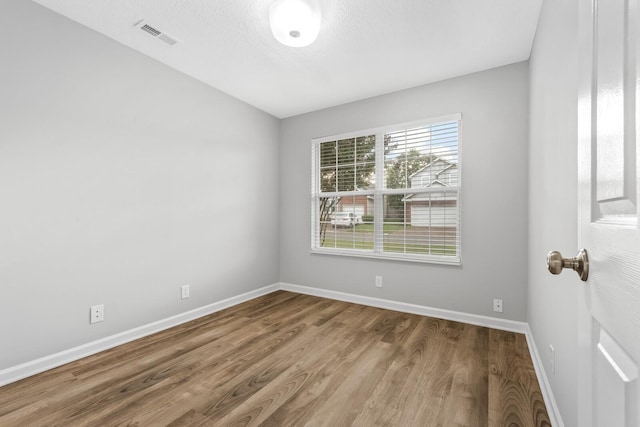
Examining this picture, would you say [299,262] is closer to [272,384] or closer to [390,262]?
[390,262]

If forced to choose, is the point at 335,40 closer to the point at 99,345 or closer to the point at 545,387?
the point at 545,387

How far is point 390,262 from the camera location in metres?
3.39

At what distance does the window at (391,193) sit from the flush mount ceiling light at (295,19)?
1617mm

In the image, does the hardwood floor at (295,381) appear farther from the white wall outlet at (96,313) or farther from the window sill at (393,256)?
the window sill at (393,256)

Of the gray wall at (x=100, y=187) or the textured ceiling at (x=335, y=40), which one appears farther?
the textured ceiling at (x=335, y=40)

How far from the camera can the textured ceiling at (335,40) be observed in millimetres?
2049

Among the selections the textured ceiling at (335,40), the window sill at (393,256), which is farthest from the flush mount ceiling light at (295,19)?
the window sill at (393,256)

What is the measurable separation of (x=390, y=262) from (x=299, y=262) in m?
1.28

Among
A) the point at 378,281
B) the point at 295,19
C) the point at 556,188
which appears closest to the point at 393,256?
the point at 378,281

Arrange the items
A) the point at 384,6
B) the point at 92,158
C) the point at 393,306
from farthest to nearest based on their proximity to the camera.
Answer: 1. the point at 393,306
2. the point at 92,158
3. the point at 384,6

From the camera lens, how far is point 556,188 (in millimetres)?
1557

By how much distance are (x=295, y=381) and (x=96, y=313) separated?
1.65 meters

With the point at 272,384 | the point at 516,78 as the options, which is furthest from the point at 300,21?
the point at 272,384

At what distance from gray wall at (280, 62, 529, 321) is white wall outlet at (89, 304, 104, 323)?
→ 96.8 inches
